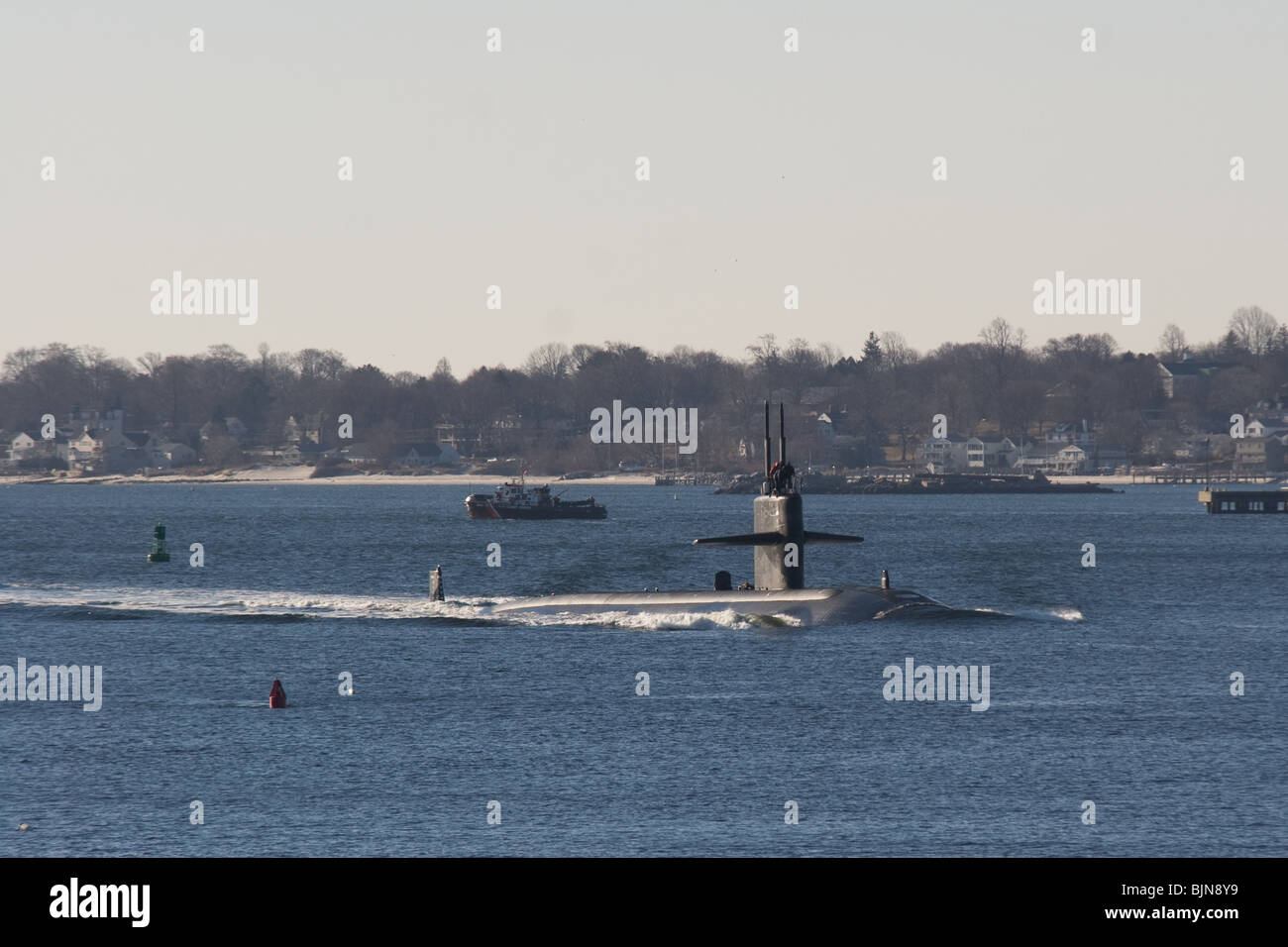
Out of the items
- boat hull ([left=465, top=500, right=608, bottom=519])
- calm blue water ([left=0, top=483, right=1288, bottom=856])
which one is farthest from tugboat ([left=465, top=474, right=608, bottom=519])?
calm blue water ([left=0, top=483, right=1288, bottom=856])

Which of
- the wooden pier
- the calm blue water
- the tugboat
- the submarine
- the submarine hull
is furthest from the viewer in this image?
the wooden pier

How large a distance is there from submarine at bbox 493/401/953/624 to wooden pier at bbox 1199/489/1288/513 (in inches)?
5075

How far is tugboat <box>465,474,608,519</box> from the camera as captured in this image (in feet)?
558

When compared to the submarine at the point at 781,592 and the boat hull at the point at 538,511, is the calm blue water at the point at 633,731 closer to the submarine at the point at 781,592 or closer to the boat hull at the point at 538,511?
the submarine at the point at 781,592

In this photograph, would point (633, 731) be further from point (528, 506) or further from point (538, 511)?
point (528, 506)

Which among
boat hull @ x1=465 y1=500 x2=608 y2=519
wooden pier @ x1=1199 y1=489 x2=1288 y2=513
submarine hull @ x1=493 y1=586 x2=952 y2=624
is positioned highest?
submarine hull @ x1=493 y1=586 x2=952 y2=624

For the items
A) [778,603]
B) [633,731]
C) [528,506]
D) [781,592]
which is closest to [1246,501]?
[528,506]

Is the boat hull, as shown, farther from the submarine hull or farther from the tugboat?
the submarine hull

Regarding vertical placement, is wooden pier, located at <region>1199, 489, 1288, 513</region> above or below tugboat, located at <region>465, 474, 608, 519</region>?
below

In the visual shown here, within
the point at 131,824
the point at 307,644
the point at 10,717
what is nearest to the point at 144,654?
the point at 307,644

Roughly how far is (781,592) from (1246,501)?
457ft
